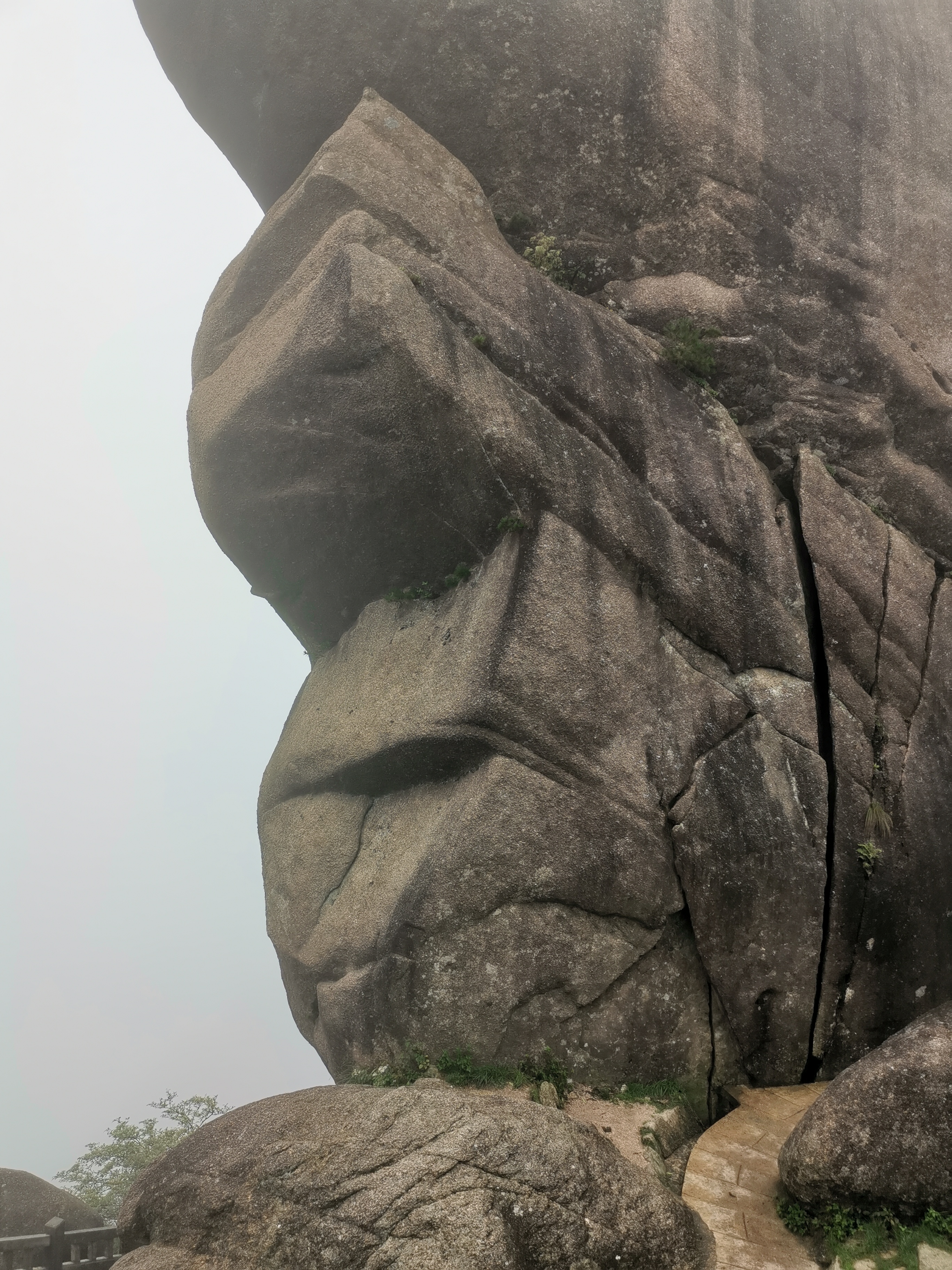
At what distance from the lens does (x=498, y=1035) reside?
12.3 meters

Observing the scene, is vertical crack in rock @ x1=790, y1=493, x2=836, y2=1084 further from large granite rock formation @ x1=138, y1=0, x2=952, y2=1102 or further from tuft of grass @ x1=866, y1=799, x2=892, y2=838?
tuft of grass @ x1=866, y1=799, x2=892, y2=838

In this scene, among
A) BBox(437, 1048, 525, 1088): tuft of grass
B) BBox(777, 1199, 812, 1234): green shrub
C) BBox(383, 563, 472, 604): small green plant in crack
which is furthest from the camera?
BBox(383, 563, 472, 604): small green plant in crack

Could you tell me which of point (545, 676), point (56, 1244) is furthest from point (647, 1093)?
point (56, 1244)

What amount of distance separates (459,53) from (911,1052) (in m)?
17.3

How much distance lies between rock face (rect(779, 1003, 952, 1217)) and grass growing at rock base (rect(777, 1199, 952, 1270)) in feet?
0.35

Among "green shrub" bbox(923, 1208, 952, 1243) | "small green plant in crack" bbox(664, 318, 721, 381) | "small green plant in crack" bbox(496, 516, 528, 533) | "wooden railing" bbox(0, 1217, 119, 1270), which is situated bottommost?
"green shrub" bbox(923, 1208, 952, 1243)

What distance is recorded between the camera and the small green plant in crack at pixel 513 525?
45.8ft

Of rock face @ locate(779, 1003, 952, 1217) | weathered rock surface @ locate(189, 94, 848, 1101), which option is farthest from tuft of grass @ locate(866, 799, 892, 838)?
rock face @ locate(779, 1003, 952, 1217)

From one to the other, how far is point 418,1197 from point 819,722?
8679mm

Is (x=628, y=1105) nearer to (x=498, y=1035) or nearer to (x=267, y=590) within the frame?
(x=498, y=1035)

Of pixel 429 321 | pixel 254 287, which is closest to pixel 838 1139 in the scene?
pixel 429 321

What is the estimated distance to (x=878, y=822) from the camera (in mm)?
13633

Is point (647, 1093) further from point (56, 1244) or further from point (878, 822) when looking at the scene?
point (56, 1244)

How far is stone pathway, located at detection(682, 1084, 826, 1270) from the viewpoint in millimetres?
9594
